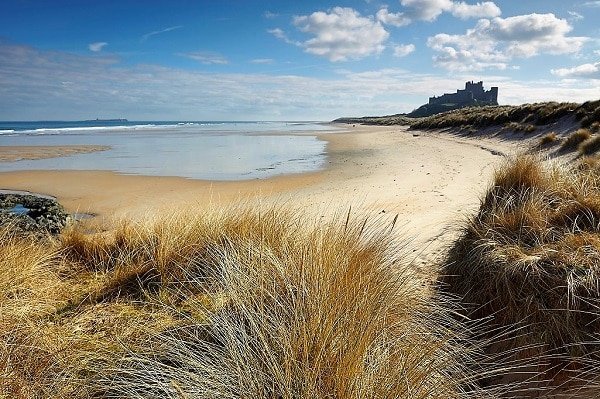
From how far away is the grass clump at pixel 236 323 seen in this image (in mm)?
1864

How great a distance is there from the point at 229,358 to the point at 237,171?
46.0 ft

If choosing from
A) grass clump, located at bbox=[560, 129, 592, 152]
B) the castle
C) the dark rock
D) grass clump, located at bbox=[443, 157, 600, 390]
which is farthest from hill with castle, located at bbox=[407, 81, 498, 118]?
grass clump, located at bbox=[443, 157, 600, 390]

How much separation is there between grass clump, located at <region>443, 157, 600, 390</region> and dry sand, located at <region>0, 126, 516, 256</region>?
1.53 metres

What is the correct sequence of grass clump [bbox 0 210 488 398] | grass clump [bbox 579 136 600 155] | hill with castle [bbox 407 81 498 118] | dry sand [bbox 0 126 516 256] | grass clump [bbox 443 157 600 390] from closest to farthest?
1. grass clump [bbox 0 210 488 398]
2. grass clump [bbox 443 157 600 390]
3. dry sand [bbox 0 126 516 256]
4. grass clump [bbox 579 136 600 155]
5. hill with castle [bbox 407 81 498 118]

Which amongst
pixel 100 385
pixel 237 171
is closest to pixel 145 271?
pixel 100 385

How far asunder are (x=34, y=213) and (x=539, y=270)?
10.2 metres

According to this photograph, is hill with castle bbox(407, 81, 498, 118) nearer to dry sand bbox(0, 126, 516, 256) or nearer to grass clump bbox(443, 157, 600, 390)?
dry sand bbox(0, 126, 516, 256)

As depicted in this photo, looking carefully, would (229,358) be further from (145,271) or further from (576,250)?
(576,250)

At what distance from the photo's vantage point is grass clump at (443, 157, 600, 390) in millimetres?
2762

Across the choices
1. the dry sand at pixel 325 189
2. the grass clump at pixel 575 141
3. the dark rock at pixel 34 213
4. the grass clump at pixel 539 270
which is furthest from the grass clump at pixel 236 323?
the grass clump at pixel 575 141

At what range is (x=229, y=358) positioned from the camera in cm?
204

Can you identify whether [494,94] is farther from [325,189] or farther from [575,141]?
[325,189]

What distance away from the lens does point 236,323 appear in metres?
2.16

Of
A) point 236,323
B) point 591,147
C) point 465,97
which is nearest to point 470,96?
point 465,97
